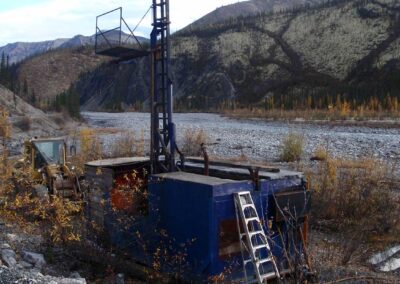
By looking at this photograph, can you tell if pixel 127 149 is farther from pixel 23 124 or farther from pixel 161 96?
pixel 23 124

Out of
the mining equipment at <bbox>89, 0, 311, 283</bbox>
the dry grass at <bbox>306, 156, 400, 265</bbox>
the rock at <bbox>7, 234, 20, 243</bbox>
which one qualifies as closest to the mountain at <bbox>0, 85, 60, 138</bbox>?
the rock at <bbox>7, 234, 20, 243</bbox>

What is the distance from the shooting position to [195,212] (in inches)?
274

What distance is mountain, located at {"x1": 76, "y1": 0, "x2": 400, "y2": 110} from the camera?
5591 centimetres

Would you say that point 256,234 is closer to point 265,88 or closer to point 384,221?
point 384,221

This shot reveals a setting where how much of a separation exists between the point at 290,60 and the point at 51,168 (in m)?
56.8

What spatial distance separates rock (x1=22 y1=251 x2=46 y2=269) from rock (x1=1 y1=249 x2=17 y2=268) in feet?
0.65

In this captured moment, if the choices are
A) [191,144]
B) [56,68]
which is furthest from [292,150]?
[56,68]

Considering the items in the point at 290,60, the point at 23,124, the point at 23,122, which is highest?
the point at 290,60

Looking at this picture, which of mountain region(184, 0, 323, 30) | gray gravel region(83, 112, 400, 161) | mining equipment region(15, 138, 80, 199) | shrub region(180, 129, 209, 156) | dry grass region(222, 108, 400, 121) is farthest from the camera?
mountain region(184, 0, 323, 30)

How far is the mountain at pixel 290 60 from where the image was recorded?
5591 centimetres

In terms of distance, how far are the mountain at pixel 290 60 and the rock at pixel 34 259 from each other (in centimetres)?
4106

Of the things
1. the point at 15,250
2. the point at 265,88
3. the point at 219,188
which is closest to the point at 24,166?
the point at 15,250

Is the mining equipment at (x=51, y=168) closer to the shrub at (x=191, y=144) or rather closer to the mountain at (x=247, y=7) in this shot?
the shrub at (x=191, y=144)

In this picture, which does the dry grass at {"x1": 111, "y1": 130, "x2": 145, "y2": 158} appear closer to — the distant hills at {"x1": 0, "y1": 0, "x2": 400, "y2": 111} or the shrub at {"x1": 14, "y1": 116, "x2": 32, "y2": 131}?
the shrub at {"x1": 14, "y1": 116, "x2": 32, "y2": 131}
